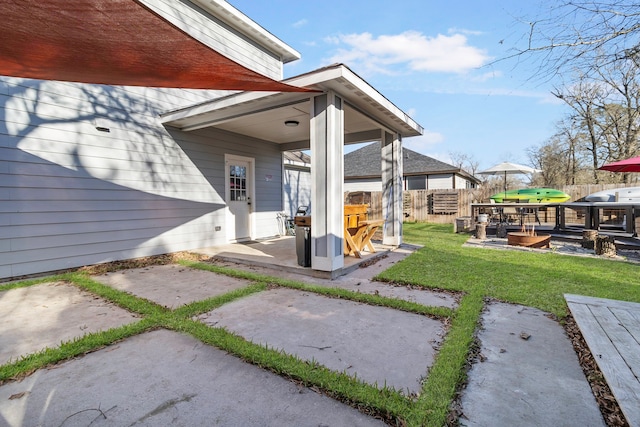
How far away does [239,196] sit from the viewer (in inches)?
289

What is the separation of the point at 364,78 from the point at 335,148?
3.62 feet

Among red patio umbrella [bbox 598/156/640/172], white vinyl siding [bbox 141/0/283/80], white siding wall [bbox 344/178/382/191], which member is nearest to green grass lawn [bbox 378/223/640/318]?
red patio umbrella [bbox 598/156/640/172]

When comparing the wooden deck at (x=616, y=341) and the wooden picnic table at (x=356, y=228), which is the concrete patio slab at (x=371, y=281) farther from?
the wooden deck at (x=616, y=341)

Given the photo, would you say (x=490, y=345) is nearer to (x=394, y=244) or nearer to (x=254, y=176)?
(x=394, y=244)

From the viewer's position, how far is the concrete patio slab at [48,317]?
2.28 metres

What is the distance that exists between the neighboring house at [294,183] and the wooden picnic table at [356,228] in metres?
4.27

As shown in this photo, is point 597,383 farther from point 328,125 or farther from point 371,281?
point 328,125

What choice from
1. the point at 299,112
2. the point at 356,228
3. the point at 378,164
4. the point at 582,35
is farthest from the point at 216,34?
the point at 378,164

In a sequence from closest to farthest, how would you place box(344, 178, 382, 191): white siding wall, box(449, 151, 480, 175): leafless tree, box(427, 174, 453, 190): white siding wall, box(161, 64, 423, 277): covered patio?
box(161, 64, 423, 277): covered patio, box(427, 174, 453, 190): white siding wall, box(344, 178, 382, 191): white siding wall, box(449, 151, 480, 175): leafless tree

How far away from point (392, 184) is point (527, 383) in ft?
16.7

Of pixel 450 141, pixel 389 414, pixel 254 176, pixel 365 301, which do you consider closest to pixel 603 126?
pixel 450 141

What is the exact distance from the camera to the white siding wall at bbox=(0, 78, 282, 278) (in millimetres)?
3998

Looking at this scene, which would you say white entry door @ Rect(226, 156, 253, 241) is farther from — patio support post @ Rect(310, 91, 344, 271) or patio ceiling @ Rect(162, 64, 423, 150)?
patio support post @ Rect(310, 91, 344, 271)

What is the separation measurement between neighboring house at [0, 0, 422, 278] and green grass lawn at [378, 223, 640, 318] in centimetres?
123
